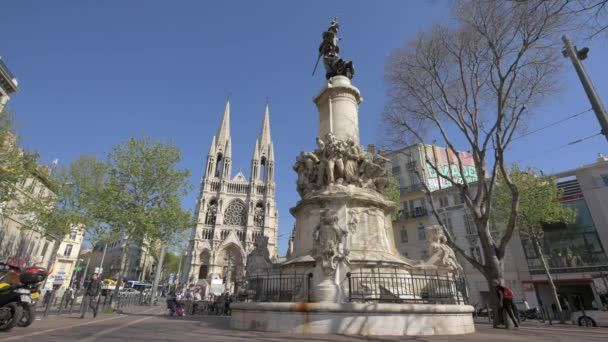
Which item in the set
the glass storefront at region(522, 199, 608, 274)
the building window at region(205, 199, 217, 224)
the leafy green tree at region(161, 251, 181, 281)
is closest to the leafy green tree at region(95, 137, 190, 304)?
the glass storefront at region(522, 199, 608, 274)

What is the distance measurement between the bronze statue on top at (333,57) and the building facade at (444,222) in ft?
43.8

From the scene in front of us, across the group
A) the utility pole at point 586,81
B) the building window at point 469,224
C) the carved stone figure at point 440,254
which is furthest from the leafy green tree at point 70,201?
the building window at point 469,224

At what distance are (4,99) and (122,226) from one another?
60.4 feet

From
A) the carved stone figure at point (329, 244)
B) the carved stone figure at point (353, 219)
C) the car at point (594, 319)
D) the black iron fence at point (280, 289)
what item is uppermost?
the carved stone figure at point (353, 219)

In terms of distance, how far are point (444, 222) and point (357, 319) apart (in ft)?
95.8

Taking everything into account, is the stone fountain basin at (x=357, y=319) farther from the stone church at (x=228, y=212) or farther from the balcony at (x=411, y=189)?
the stone church at (x=228, y=212)

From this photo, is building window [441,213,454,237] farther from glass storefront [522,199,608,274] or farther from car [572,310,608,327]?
car [572,310,608,327]

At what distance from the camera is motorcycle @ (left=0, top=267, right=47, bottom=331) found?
6.36 metres

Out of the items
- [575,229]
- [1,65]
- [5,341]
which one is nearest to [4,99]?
[1,65]

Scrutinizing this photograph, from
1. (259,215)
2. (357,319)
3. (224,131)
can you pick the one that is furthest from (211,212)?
(357,319)

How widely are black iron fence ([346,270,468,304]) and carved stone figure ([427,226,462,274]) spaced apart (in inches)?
28.9

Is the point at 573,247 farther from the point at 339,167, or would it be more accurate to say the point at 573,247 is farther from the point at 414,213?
the point at 339,167

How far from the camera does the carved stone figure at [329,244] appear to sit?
22.2 ft

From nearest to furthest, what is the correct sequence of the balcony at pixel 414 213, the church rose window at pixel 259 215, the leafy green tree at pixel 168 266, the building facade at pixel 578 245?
1. the building facade at pixel 578 245
2. the balcony at pixel 414 213
3. the leafy green tree at pixel 168 266
4. the church rose window at pixel 259 215
